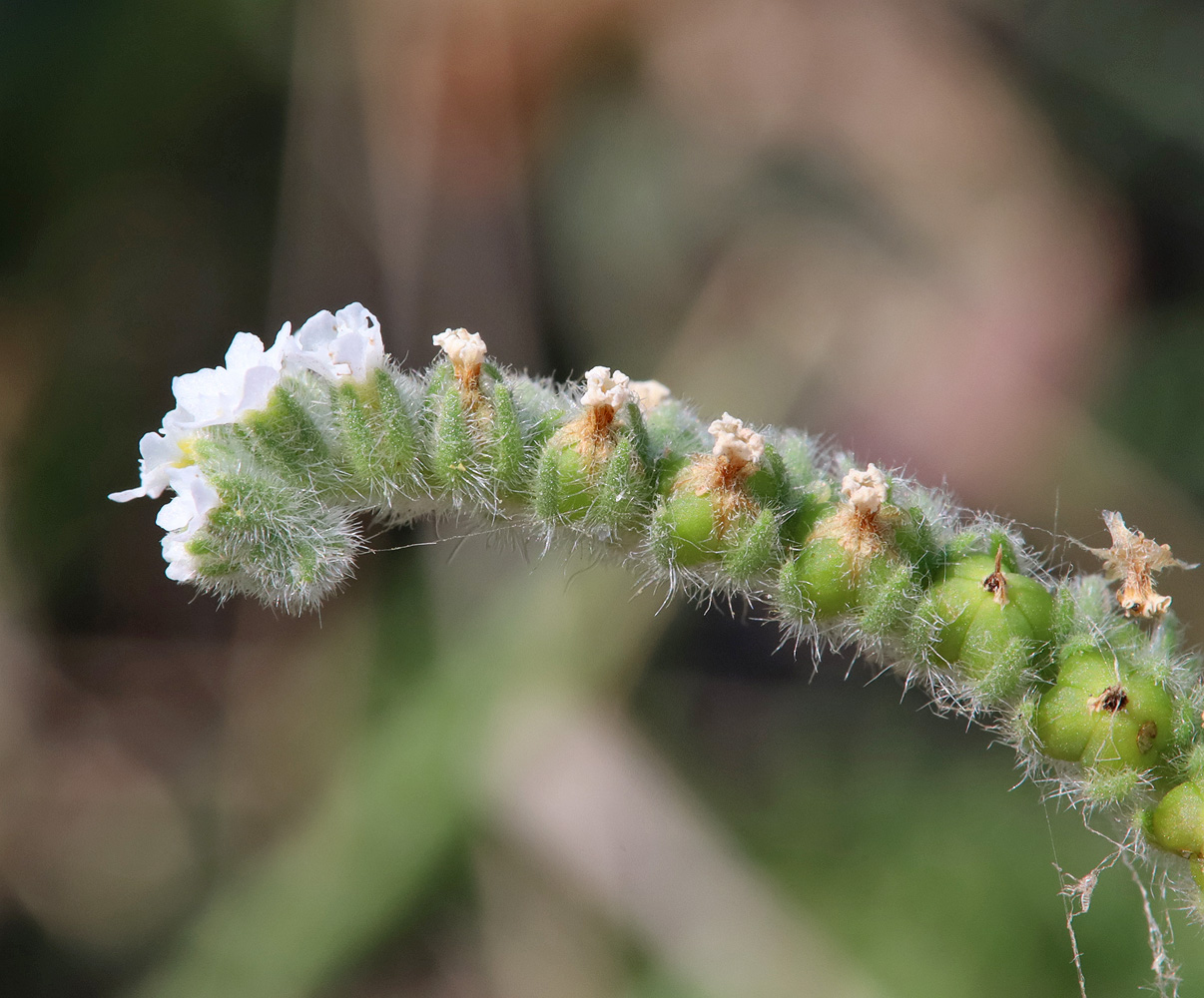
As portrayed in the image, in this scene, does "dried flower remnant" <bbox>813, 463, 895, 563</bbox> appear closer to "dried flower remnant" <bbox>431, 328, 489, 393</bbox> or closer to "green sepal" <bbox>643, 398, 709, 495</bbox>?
"green sepal" <bbox>643, 398, 709, 495</bbox>

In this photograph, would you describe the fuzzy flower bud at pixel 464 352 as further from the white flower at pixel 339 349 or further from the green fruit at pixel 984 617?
the green fruit at pixel 984 617

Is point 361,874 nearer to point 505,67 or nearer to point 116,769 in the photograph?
point 116,769

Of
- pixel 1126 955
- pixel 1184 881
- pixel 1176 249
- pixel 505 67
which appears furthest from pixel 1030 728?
pixel 505 67

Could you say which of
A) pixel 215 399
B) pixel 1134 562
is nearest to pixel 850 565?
pixel 1134 562

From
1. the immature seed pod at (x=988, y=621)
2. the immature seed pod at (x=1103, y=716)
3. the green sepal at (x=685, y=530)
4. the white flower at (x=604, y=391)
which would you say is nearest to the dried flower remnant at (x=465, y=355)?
the white flower at (x=604, y=391)

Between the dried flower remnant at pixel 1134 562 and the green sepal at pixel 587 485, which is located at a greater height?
the dried flower remnant at pixel 1134 562

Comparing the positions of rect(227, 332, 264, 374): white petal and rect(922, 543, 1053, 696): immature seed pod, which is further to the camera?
rect(227, 332, 264, 374): white petal

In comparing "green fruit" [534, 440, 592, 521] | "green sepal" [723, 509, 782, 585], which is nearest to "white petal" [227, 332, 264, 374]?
"green fruit" [534, 440, 592, 521]
